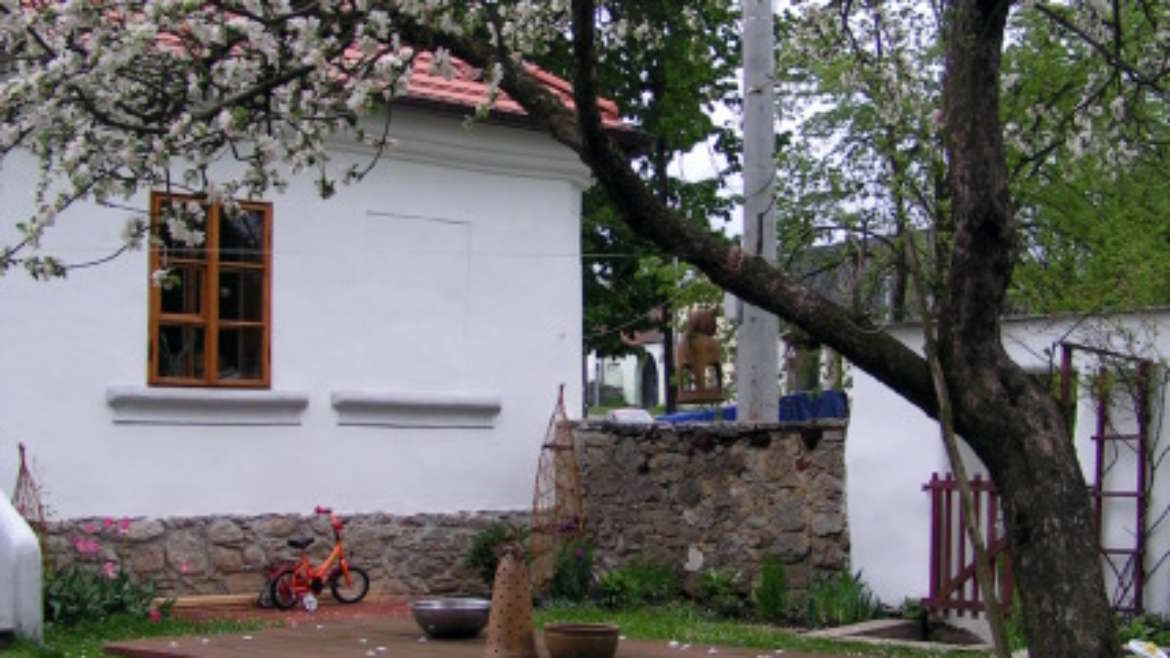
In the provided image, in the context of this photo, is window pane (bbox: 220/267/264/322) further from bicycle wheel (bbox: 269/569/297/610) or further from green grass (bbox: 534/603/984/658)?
green grass (bbox: 534/603/984/658)

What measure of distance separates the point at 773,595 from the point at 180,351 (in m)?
5.06

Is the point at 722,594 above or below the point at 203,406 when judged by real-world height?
below

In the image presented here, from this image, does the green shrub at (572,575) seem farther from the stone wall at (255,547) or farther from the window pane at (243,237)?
the window pane at (243,237)

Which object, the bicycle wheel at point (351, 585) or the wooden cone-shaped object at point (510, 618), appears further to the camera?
the bicycle wheel at point (351, 585)

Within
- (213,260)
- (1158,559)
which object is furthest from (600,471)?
(1158,559)

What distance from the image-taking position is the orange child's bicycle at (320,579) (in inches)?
544

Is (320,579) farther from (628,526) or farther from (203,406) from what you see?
(628,526)

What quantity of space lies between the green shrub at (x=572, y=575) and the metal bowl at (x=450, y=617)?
2.78 metres

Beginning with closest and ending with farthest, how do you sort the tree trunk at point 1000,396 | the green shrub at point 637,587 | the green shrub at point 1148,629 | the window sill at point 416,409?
the tree trunk at point 1000,396 → the green shrub at point 1148,629 → the green shrub at point 637,587 → the window sill at point 416,409

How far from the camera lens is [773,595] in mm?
13750

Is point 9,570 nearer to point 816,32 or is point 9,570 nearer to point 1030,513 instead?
point 816,32

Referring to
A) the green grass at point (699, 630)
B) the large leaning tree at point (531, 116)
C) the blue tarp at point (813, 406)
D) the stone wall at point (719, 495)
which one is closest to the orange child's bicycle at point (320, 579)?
the green grass at point (699, 630)

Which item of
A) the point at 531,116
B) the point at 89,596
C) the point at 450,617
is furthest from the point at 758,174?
the point at 531,116

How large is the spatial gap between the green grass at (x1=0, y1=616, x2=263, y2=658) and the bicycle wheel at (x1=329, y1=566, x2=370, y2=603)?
1319 mm
